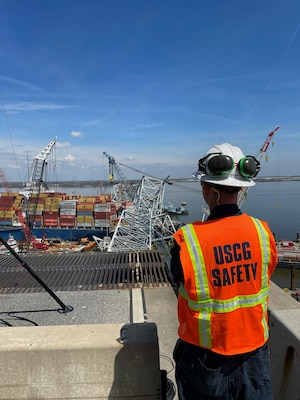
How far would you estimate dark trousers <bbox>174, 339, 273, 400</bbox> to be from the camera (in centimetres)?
163

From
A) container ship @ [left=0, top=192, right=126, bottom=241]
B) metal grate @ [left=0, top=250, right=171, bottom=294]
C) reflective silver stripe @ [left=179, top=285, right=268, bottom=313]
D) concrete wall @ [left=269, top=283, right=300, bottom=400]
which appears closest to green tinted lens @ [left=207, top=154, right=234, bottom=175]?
A: reflective silver stripe @ [left=179, top=285, right=268, bottom=313]

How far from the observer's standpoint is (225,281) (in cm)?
158

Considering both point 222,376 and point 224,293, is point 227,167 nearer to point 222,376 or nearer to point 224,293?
point 224,293

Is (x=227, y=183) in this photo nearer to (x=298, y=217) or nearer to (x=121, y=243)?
(x=121, y=243)

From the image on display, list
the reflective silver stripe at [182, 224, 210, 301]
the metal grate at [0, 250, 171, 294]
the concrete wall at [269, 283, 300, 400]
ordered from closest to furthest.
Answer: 1. the reflective silver stripe at [182, 224, 210, 301]
2. the concrete wall at [269, 283, 300, 400]
3. the metal grate at [0, 250, 171, 294]

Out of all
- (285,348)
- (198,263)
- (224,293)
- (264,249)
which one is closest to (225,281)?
(224,293)

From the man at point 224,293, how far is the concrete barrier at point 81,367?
0.48m

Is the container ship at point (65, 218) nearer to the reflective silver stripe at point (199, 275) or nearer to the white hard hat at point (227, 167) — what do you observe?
the white hard hat at point (227, 167)

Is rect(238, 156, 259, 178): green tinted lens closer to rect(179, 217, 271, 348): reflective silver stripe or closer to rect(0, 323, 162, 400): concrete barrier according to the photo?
rect(179, 217, 271, 348): reflective silver stripe

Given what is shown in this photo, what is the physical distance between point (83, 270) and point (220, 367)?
6063 millimetres

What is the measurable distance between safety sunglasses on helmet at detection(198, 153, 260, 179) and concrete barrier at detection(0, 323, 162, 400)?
1343mm

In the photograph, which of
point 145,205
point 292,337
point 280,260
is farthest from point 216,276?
point 145,205

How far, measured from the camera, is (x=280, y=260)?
33.0m

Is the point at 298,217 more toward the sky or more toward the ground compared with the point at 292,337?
more toward the ground
